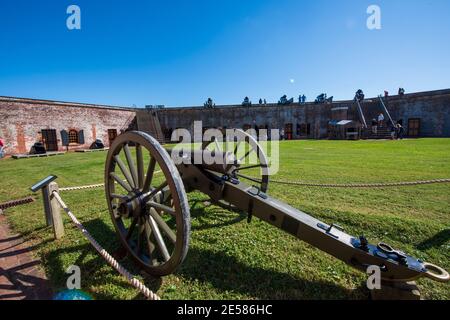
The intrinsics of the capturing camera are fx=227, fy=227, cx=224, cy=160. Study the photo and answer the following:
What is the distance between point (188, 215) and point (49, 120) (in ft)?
75.3

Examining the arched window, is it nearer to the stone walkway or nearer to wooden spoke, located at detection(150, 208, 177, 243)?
the stone walkway

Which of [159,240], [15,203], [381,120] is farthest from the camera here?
[381,120]

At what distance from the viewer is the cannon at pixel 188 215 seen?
1.75 metres

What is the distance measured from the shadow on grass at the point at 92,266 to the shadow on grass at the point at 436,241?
303 cm

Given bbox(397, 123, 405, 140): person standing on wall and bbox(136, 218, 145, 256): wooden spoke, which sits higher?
bbox(397, 123, 405, 140): person standing on wall

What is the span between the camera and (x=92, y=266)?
2.48m

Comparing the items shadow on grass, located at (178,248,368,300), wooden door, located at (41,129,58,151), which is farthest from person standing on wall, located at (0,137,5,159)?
shadow on grass, located at (178,248,368,300)

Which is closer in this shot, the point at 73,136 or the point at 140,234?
the point at 140,234

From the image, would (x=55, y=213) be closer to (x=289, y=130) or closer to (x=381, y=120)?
(x=289, y=130)

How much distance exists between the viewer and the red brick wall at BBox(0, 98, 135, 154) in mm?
16766

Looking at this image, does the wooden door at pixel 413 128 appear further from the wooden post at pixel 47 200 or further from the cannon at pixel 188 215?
the wooden post at pixel 47 200

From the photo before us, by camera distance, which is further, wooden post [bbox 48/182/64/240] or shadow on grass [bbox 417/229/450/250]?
wooden post [bbox 48/182/64/240]

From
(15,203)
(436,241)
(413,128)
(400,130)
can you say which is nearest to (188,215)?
(436,241)
